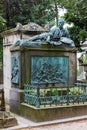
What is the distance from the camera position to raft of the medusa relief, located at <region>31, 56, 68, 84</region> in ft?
31.4

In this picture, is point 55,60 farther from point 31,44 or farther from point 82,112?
point 82,112

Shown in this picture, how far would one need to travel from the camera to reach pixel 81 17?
18172 mm

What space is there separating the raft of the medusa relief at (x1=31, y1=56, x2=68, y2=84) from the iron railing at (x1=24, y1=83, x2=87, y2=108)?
23cm

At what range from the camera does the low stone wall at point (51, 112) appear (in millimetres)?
8164

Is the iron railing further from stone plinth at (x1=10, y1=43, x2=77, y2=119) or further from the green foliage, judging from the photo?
the green foliage

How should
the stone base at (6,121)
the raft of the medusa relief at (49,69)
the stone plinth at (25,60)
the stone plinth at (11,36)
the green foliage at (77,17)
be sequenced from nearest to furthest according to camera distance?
1. the stone base at (6,121)
2. the stone plinth at (25,60)
3. the raft of the medusa relief at (49,69)
4. the stone plinth at (11,36)
5. the green foliage at (77,17)

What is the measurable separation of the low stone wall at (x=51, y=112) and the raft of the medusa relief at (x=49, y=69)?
118 cm

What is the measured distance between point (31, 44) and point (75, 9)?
897 centimetres

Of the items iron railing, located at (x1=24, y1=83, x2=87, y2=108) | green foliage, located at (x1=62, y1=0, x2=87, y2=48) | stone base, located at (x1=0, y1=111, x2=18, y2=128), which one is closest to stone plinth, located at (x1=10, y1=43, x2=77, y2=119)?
iron railing, located at (x1=24, y1=83, x2=87, y2=108)

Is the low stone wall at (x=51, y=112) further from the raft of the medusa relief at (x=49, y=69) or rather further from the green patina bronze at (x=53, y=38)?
the green patina bronze at (x=53, y=38)

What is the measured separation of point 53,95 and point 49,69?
102 cm

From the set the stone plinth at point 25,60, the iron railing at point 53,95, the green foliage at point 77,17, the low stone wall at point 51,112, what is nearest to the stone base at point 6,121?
the low stone wall at point 51,112

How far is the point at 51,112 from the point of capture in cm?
831

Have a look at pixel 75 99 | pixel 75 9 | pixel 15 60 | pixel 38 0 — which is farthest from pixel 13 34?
pixel 38 0
